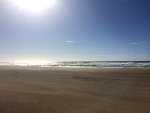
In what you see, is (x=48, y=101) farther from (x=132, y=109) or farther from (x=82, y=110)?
(x=132, y=109)

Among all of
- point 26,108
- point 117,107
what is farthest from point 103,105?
point 26,108

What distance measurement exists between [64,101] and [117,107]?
93.6 inches

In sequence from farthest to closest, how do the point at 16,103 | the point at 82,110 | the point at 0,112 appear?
1. the point at 16,103
2. the point at 82,110
3. the point at 0,112

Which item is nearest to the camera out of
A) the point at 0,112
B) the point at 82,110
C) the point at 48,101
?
the point at 0,112

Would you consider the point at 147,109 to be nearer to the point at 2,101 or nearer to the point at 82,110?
the point at 82,110

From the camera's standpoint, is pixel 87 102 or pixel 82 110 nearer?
pixel 82 110

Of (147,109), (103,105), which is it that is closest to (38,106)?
(103,105)

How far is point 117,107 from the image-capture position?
273 inches

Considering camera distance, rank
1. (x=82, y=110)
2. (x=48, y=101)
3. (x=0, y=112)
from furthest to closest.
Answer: (x=48, y=101), (x=82, y=110), (x=0, y=112)

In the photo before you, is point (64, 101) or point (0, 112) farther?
point (64, 101)

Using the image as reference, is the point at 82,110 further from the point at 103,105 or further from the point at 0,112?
the point at 0,112

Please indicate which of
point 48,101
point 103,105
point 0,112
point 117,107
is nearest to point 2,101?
point 0,112

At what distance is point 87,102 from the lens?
302 inches

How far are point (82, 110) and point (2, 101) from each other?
11.7ft
